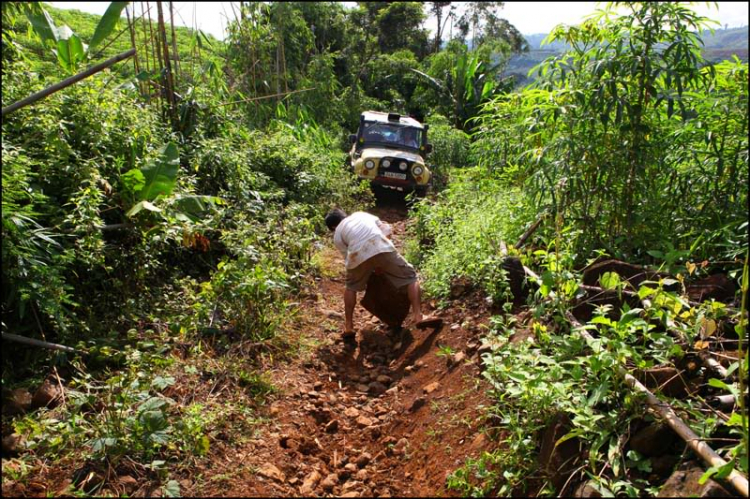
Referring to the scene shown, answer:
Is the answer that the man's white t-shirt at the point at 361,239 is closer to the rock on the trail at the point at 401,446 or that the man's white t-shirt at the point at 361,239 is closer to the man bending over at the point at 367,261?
the man bending over at the point at 367,261

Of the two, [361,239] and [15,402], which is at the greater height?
[361,239]

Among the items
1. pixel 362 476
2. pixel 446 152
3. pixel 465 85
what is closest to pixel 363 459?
pixel 362 476

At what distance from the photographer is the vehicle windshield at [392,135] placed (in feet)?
37.9

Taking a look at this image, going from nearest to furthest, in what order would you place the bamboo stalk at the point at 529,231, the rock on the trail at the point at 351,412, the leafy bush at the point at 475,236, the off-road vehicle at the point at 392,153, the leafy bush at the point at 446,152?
the rock on the trail at the point at 351,412 → the bamboo stalk at the point at 529,231 → the leafy bush at the point at 475,236 → the off-road vehicle at the point at 392,153 → the leafy bush at the point at 446,152

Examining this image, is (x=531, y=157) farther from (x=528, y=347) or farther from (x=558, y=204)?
(x=528, y=347)

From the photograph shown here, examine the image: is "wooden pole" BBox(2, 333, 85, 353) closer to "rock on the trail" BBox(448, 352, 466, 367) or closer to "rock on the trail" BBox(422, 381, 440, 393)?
"rock on the trail" BBox(422, 381, 440, 393)

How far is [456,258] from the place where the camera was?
17.8ft

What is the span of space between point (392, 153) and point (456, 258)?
19.1ft

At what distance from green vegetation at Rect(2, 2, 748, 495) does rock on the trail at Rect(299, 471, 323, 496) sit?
1.62 feet

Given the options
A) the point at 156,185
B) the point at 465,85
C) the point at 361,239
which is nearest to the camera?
the point at 156,185

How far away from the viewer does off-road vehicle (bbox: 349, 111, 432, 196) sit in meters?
10.5

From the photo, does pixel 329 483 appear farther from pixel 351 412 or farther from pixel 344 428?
pixel 351 412

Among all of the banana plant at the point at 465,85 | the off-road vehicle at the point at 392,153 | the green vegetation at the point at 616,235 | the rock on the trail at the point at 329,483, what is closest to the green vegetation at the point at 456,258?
the green vegetation at the point at 616,235

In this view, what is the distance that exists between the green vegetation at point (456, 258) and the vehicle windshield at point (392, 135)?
18.9 ft
